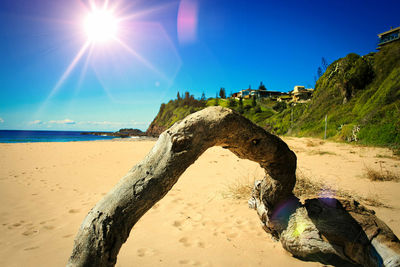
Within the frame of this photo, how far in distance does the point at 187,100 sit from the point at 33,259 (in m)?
106

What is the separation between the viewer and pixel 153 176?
1.55 m

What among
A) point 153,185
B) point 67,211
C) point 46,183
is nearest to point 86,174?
point 46,183

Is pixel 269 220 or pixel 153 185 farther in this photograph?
pixel 269 220

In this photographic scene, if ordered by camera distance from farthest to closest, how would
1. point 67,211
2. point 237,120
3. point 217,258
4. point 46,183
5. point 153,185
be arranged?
1. point 46,183
2. point 67,211
3. point 217,258
4. point 237,120
5. point 153,185

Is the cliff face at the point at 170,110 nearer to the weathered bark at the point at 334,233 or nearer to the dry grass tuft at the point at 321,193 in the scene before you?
the dry grass tuft at the point at 321,193

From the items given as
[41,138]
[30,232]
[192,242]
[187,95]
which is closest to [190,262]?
[192,242]

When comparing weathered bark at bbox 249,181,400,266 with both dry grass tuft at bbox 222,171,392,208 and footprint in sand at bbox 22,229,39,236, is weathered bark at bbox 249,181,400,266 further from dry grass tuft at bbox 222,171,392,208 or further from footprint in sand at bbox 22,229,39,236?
footprint in sand at bbox 22,229,39,236

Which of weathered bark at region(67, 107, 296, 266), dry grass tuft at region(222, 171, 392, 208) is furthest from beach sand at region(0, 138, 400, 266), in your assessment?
weathered bark at region(67, 107, 296, 266)

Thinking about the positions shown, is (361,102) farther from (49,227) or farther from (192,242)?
(49,227)

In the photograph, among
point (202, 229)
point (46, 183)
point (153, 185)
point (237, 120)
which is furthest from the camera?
point (46, 183)

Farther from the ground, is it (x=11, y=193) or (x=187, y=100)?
(x=187, y=100)

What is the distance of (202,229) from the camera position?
340cm

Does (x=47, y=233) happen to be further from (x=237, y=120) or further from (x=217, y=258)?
(x=237, y=120)

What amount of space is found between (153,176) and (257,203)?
2261mm
